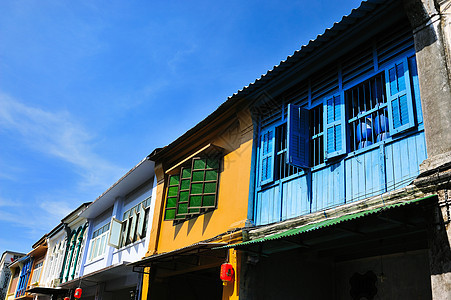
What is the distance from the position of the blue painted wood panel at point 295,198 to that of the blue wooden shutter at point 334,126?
0.81 m

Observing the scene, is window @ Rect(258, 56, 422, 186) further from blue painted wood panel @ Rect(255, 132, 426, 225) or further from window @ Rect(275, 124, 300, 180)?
blue painted wood panel @ Rect(255, 132, 426, 225)

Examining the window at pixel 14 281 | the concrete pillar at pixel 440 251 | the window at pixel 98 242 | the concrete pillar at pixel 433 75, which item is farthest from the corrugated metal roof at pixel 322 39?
the window at pixel 14 281

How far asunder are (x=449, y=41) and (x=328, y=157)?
8.64ft

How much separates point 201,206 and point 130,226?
17.7 ft

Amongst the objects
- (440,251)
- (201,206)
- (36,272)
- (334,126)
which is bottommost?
(440,251)

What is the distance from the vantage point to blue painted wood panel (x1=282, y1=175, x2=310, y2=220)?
7.82m

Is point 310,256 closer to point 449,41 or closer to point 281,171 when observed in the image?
point 281,171

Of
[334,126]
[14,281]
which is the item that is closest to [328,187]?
[334,126]

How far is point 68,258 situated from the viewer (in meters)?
21.9

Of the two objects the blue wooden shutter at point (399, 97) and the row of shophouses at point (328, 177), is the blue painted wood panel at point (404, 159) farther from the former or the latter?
the blue wooden shutter at point (399, 97)

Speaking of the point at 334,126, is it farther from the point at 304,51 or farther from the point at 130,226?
the point at 130,226

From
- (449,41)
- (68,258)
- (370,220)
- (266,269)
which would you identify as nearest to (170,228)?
(266,269)

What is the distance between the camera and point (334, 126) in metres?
7.65

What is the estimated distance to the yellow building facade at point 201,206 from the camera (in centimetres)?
962
